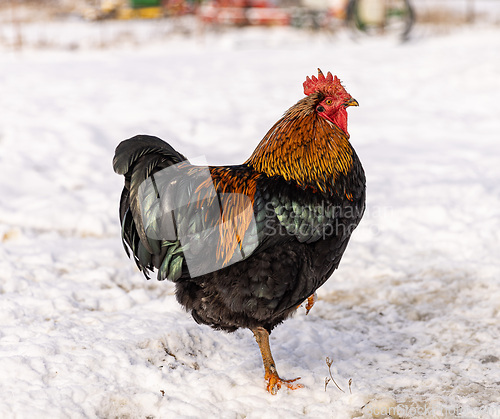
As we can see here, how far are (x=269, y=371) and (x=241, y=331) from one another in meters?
0.89

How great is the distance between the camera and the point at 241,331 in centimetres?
452

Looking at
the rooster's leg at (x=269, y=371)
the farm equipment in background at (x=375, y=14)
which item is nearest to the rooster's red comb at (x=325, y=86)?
the rooster's leg at (x=269, y=371)

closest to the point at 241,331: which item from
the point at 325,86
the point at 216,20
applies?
the point at 325,86

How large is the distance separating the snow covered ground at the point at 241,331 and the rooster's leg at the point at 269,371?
0.21 ft

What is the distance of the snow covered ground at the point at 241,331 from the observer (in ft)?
11.7

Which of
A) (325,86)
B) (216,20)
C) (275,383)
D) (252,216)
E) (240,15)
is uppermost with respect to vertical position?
(325,86)

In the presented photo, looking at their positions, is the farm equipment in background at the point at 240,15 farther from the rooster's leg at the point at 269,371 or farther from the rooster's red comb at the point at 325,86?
the rooster's leg at the point at 269,371

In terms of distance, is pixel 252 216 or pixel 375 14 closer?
pixel 252 216

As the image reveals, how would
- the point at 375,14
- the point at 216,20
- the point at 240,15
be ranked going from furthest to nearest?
the point at 240,15 → the point at 216,20 → the point at 375,14

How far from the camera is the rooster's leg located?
3631 millimetres

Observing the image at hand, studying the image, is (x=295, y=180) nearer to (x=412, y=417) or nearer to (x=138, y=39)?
(x=412, y=417)

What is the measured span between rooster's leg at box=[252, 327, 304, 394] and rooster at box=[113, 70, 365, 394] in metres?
0.01

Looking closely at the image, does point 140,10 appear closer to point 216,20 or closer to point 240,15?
point 216,20

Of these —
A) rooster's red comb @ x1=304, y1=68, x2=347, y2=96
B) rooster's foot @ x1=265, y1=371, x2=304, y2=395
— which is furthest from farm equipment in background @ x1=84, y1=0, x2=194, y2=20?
rooster's foot @ x1=265, y1=371, x2=304, y2=395
